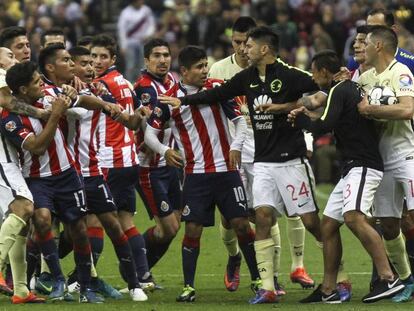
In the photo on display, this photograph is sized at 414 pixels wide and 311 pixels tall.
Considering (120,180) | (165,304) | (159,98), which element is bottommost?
(165,304)

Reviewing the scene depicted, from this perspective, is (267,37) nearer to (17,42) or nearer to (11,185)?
(11,185)

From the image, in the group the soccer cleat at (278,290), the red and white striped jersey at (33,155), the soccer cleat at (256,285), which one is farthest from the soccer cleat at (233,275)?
the red and white striped jersey at (33,155)

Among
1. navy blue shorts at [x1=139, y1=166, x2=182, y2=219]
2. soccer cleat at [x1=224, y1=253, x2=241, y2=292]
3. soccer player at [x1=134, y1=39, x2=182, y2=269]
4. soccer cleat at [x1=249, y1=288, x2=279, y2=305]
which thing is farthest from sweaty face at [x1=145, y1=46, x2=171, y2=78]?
soccer cleat at [x1=249, y1=288, x2=279, y2=305]

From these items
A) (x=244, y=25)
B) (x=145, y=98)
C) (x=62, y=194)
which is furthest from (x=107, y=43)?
(x=62, y=194)

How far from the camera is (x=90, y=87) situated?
13406 mm

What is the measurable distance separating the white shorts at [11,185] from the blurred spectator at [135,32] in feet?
57.7

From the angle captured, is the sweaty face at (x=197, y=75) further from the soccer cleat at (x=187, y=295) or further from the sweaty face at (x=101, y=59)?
the soccer cleat at (x=187, y=295)

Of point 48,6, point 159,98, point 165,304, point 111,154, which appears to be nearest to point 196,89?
point 159,98

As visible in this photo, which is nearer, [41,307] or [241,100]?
[41,307]

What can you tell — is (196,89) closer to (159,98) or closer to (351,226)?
(159,98)

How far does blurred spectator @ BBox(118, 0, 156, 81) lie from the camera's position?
30.4m

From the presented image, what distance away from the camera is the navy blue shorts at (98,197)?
1317 centimetres

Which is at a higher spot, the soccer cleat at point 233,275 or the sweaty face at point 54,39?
→ the sweaty face at point 54,39

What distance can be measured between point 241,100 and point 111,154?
5.21 feet
